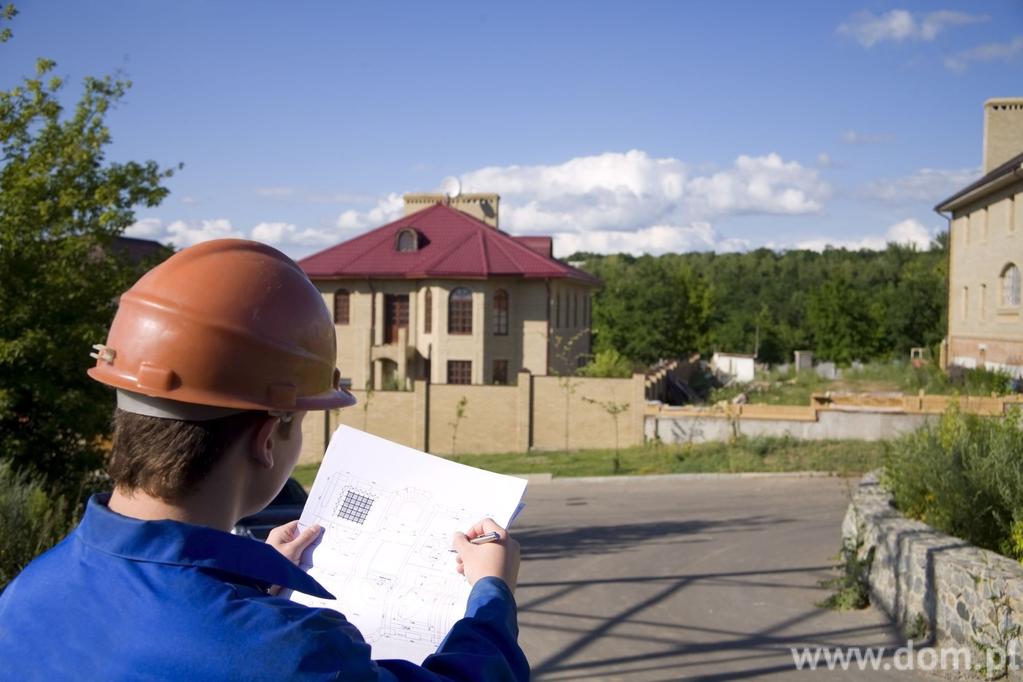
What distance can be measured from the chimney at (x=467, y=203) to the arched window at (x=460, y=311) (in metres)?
9.03

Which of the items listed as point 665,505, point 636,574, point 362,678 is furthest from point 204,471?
point 665,505

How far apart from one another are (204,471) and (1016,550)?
842 cm

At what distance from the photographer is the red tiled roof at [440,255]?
3662 centimetres

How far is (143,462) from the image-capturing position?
160cm

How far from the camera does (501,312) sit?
122 ft

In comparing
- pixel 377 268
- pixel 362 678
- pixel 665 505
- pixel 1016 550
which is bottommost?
pixel 665 505

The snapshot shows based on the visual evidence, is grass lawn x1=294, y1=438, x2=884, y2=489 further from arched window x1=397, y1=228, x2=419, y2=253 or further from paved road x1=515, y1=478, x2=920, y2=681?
arched window x1=397, y1=228, x2=419, y2=253

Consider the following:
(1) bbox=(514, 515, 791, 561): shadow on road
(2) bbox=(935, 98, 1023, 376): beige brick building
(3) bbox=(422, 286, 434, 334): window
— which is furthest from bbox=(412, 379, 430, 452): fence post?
(2) bbox=(935, 98, 1023, 376): beige brick building

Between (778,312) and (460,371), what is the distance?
152ft

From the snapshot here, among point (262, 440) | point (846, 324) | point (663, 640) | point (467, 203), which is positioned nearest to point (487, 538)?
point (262, 440)

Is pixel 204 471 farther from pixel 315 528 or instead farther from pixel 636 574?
pixel 636 574

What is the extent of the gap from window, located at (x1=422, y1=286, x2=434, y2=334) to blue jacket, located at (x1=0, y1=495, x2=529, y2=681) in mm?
35473

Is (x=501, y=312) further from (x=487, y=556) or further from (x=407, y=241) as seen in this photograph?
(x=487, y=556)

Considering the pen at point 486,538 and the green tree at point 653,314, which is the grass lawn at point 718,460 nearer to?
the pen at point 486,538
